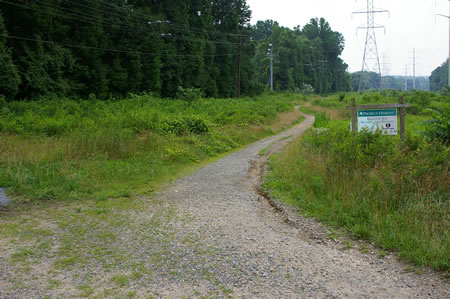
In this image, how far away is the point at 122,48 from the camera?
4253 cm

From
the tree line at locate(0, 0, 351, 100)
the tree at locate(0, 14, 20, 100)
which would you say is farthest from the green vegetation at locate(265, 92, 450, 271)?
the tree line at locate(0, 0, 351, 100)

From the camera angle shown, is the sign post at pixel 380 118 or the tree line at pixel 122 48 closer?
A: the sign post at pixel 380 118

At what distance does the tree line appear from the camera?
2912cm

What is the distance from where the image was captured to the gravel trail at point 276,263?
436 cm

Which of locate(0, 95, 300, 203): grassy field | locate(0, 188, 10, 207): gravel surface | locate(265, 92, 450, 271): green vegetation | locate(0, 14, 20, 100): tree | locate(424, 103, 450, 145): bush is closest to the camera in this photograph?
locate(265, 92, 450, 271): green vegetation

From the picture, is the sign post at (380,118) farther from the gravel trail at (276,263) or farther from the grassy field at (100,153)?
the grassy field at (100,153)

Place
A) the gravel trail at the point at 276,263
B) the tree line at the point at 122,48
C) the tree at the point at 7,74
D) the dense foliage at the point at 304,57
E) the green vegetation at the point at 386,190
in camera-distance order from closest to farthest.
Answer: the gravel trail at the point at 276,263
the green vegetation at the point at 386,190
the tree at the point at 7,74
the tree line at the point at 122,48
the dense foliage at the point at 304,57

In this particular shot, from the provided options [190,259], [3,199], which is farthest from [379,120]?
[3,199]

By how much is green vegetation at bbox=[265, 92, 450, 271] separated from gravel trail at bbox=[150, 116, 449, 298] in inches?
20.8

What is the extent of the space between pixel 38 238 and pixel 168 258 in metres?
2.34

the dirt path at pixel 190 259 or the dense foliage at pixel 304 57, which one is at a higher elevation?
the dense foliage at pixel 304 57

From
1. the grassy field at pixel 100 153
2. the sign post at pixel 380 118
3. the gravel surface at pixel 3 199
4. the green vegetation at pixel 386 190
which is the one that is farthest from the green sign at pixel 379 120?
the gravel surface at pixel 3 199

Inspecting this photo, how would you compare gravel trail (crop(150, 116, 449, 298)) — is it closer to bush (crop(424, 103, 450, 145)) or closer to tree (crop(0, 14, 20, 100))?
bush (crop(424, 103, 450, 145))

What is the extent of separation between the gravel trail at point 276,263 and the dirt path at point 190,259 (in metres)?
0.01
